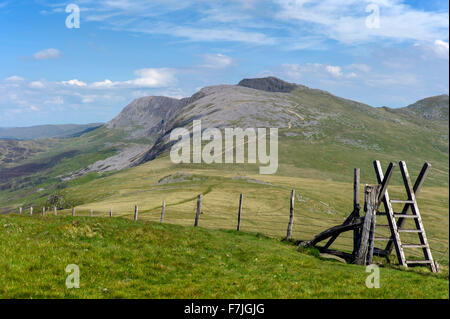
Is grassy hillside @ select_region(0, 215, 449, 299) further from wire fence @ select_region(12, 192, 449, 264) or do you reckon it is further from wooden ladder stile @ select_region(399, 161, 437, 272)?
wire fence @ select_region(12, 192, 449, 264)

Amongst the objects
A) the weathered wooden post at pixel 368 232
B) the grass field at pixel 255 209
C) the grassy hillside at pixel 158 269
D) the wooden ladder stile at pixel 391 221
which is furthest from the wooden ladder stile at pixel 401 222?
the grassy hillside at pixel 158 269

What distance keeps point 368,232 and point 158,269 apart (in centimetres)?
1467

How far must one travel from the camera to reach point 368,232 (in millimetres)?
22594

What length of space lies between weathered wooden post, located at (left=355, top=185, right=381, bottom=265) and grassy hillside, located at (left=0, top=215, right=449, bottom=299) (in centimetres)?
233

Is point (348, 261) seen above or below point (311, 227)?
above

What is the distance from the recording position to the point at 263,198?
81250 mm

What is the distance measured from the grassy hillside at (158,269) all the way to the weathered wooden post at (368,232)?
233 cm

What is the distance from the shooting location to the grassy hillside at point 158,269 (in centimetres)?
1284

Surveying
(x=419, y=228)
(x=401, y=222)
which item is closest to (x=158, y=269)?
(x=419, y=228)

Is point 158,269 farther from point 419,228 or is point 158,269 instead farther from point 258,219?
point 258,219
